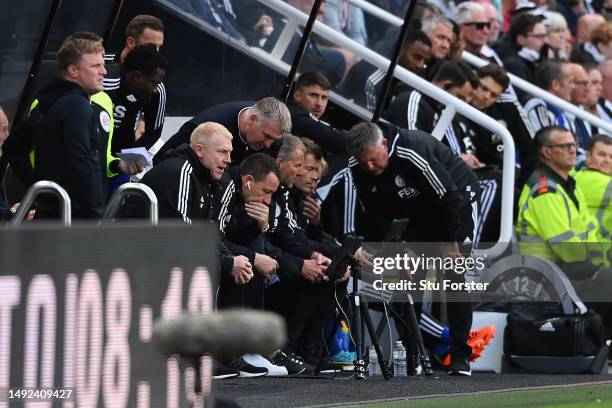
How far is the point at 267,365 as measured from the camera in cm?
1066

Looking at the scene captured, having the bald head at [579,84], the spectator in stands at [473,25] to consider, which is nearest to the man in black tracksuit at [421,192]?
the spectator in stands at [473,25]

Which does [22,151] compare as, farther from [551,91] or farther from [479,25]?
[551,91]

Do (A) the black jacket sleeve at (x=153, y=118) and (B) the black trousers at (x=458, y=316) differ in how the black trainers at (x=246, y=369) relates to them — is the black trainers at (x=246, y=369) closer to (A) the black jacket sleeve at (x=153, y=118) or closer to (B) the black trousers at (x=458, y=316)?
(B) the black trousers at (x=458, y=316)

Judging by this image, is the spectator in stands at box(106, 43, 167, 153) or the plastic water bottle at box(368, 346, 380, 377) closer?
the spectator in stands at box(106, 43, 167, 153)

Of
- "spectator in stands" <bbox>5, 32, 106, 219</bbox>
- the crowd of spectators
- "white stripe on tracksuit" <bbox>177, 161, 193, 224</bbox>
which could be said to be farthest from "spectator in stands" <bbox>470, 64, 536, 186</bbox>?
"spectator in stands" <bbox>5, 32, 106, 219</bbox>

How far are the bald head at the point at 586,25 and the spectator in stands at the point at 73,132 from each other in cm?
1033

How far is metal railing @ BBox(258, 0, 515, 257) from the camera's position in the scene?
12594 millimetres

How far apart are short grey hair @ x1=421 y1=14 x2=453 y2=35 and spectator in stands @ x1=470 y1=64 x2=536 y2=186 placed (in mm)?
487

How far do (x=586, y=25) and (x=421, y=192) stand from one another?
818 cm

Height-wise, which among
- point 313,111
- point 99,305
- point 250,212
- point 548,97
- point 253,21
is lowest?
point 99,305

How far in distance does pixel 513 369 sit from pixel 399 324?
1.06m

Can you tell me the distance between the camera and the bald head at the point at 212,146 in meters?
9.83

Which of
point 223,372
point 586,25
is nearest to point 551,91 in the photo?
point 586,25

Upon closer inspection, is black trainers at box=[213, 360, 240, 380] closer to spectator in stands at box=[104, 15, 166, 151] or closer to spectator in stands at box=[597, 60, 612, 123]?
spectator in stands at box=[104, 15, 166, 151]
